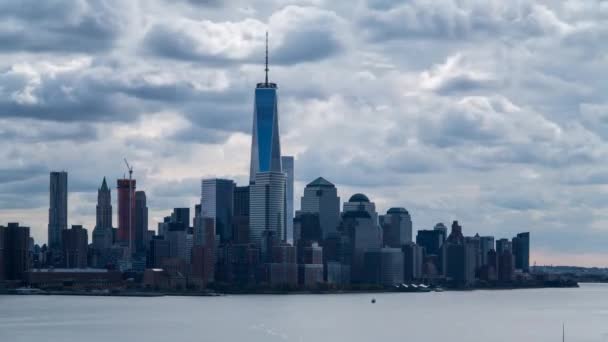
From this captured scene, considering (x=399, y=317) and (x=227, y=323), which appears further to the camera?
(x=399, y=317)

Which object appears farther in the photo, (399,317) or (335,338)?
(399,317)

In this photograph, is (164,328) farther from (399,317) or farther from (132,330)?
(399,317)

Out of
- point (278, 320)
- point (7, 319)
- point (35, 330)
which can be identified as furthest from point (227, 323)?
point (7, 319)

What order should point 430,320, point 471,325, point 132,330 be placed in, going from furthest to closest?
1. point 430,320
2. point 471,325
3. point 132,330

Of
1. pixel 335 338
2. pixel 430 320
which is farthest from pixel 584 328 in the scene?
pixel 335 338

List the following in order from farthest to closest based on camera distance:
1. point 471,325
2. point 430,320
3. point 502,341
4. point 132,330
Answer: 1. point 430,320
2. point 471,325
3. point 132,330
4. point 502,341

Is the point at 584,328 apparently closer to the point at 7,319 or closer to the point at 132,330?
the point at 132,330

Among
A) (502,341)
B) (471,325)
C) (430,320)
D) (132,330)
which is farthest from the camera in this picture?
(430,320)

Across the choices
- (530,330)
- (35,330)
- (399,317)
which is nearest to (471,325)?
(530,330)
